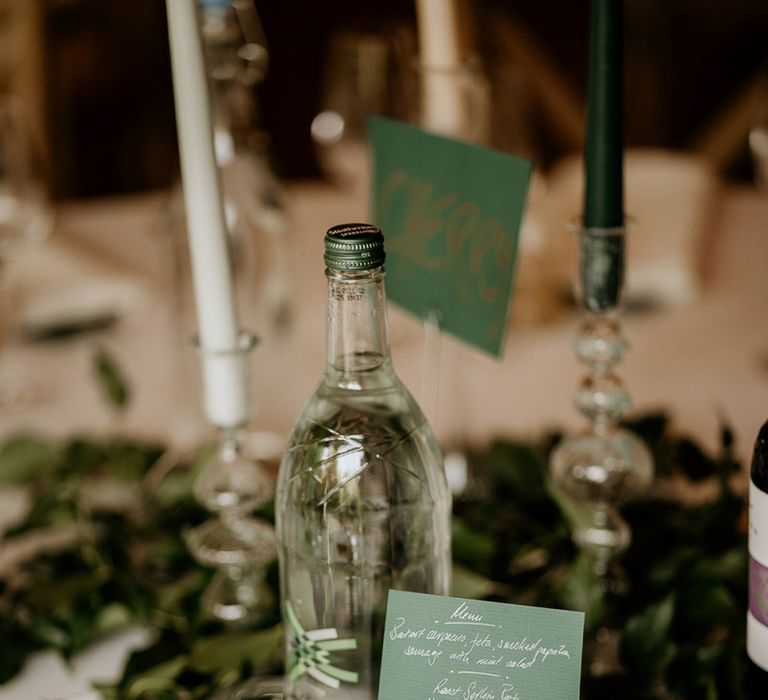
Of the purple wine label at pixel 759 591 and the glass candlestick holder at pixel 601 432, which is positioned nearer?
the purple wine label at pixel 759 591

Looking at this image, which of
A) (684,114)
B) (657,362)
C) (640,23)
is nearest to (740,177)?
(684,114)

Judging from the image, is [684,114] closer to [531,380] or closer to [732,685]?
[531,380]

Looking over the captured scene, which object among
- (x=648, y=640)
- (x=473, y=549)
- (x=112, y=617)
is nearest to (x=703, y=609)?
(x=648, y=640)

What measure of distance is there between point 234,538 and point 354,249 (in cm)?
28

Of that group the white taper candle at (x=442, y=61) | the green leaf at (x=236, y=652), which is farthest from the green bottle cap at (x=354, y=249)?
the white taper candle at (x=442, y=61)

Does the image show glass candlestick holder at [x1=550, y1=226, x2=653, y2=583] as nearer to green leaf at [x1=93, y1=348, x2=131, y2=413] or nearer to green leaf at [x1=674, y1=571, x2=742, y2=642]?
green leaf at [x1=674, y1=571, x2=742, y2=642]

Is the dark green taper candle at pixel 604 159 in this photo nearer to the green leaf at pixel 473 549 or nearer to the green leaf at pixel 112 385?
the green leaf at pixel 473 549

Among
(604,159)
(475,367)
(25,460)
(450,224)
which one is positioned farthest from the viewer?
(475,367)

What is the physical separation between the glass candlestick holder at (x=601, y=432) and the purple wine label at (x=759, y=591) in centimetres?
14

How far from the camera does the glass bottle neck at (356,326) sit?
0.49m

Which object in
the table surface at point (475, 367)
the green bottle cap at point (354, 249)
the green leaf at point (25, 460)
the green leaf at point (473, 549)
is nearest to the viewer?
A: the green bottle cap at point (354, 249)

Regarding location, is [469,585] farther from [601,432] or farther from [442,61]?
[442,61]

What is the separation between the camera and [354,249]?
460 millimetres

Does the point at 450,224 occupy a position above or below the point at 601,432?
Answer: above
